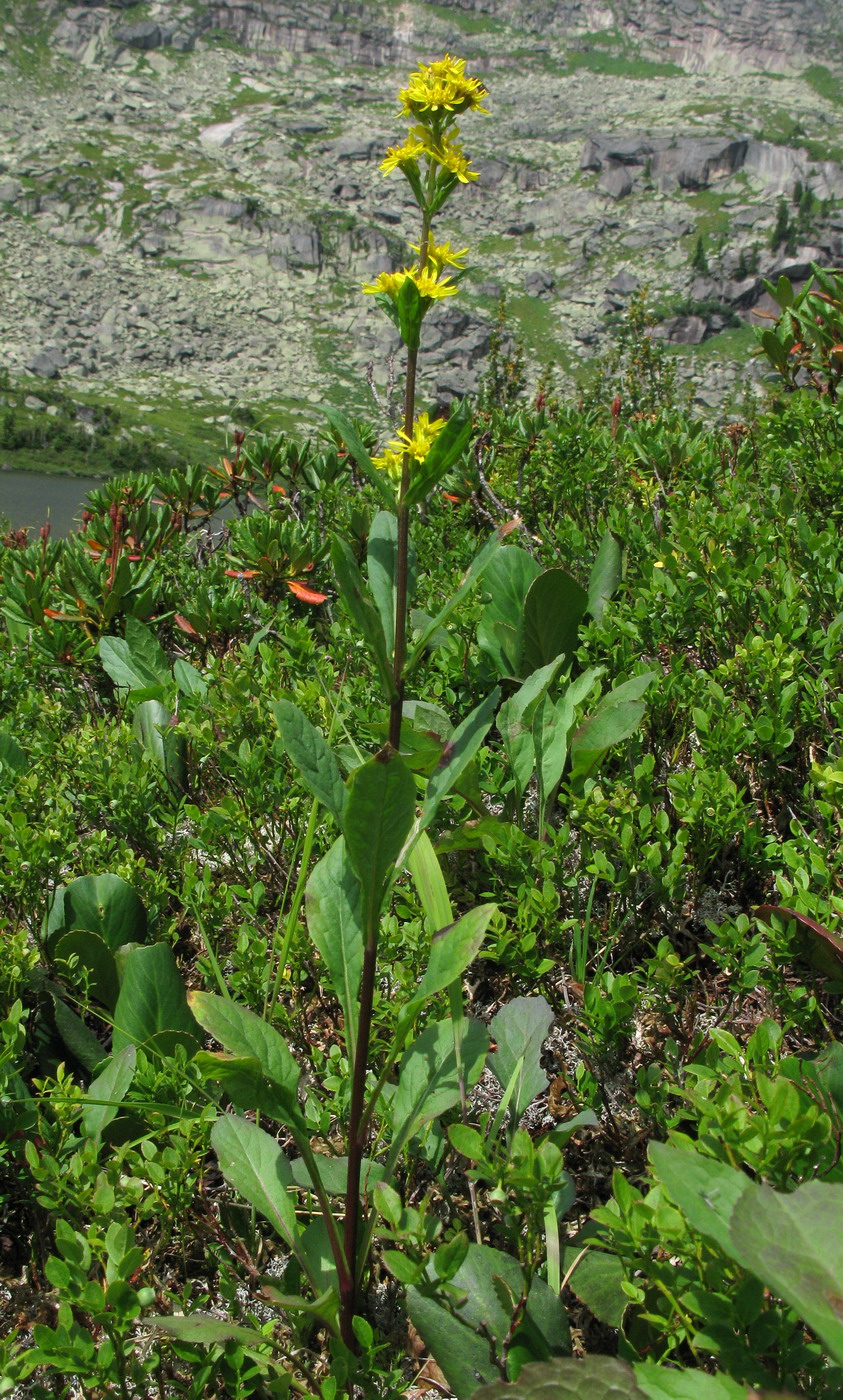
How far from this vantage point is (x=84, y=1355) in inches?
41.0

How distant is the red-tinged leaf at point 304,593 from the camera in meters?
3.53

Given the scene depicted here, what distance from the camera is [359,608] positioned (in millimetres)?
1188

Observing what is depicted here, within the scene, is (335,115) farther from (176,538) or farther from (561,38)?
(176,538)

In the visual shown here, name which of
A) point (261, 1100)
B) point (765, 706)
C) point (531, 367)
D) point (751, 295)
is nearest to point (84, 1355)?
point (261, 1100)

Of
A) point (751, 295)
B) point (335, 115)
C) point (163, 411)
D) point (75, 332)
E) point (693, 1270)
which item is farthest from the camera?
point (335, 115)

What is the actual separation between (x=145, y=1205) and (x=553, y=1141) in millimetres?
571

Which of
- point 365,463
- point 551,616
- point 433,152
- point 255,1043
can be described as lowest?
point 255,1043

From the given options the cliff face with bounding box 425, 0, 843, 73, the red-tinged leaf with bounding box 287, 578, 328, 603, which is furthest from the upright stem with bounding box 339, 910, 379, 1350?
the cliff face with bounding box 425, 0, 843, 73

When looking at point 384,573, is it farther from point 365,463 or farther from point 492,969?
point 492,969

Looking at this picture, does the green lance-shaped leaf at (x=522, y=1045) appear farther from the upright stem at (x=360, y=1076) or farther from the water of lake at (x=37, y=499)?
the water of lake at (x=37, y=499)

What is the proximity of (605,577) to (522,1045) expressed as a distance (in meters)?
1.65

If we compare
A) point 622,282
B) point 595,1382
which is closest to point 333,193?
point 622,282

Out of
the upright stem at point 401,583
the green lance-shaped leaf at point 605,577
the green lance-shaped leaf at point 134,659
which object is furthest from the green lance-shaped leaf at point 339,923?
the green lance-shaped leaf at point 134,659

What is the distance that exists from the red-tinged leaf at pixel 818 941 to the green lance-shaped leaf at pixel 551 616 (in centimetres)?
109
